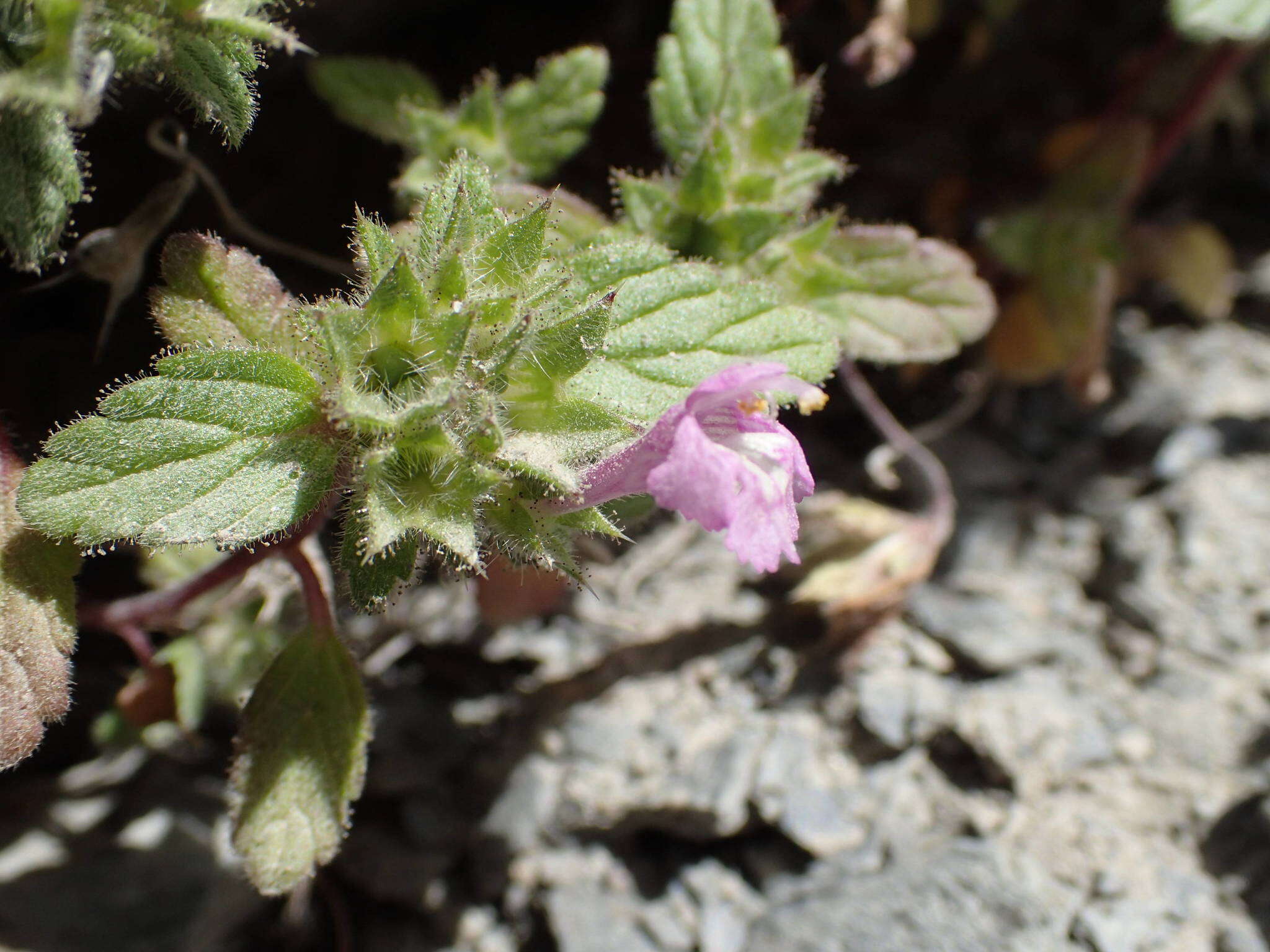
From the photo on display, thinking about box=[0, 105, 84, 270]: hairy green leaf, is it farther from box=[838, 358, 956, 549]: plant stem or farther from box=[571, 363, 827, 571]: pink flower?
box=[838, 358, 956, 549]: plant stem

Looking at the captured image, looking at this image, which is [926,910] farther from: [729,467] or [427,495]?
[427,495]

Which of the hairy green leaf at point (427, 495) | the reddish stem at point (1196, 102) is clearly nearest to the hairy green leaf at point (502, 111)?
the hairy green leaf at point (427, 495)

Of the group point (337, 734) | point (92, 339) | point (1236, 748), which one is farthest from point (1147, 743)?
point (92, 339)

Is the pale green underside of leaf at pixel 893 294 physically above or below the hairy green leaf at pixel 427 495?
below

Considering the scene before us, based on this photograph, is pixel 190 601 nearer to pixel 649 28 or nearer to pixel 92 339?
pixel 92 339

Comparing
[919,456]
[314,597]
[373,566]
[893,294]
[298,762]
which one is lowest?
[919,456]

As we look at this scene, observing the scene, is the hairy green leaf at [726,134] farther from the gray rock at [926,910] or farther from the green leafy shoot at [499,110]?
the gray rock at [926,910]

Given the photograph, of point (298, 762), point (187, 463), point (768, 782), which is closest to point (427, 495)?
point (187, 463)
